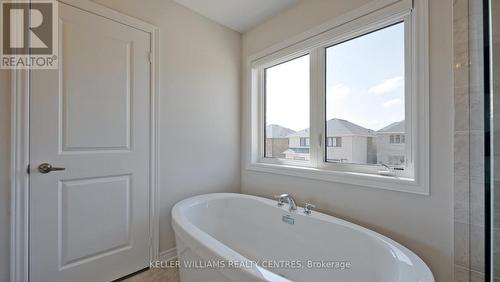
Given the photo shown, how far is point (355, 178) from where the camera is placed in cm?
153

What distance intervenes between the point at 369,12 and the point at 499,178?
118 cm

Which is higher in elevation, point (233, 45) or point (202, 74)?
point (233, 45)

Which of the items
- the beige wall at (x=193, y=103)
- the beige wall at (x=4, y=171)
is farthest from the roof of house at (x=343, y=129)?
the beige wall at (x=4, y=171)

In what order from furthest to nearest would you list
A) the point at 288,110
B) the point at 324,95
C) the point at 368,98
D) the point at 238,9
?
the point at 288,110 < the point at 238,9 < the point at 324,95 < the point at 368,98

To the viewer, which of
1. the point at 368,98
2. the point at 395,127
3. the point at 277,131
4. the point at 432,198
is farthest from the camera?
the point at 277,131

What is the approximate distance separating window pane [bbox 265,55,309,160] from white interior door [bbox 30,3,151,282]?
1217 millimetres

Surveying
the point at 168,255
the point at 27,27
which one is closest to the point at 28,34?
the point at 27,27

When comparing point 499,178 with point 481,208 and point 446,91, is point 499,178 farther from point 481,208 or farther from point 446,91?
point 446,91

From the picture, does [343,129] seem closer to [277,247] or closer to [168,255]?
[277,247]

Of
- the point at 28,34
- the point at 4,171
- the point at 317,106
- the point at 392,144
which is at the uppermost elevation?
the point at 28,34

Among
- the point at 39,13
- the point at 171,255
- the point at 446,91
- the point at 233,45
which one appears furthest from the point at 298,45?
the point at 171,255

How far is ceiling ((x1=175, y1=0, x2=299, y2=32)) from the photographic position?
196 centimetres

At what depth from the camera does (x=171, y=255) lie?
1.97 meters

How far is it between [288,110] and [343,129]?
0.62 m
